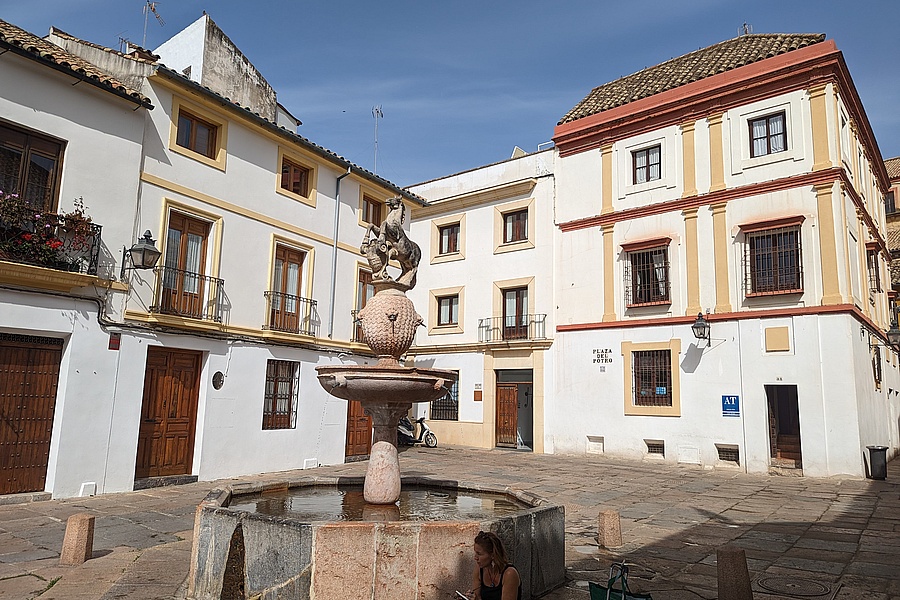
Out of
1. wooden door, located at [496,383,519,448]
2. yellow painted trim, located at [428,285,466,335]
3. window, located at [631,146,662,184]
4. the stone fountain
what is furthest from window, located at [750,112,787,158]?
the stone fountain

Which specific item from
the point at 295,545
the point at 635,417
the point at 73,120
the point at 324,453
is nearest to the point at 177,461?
the point at 324,453

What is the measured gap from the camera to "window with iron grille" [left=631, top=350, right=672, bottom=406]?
58.6 feet


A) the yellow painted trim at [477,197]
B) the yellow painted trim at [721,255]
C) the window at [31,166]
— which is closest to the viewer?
the window at [31,166]

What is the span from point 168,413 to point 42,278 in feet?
12.3

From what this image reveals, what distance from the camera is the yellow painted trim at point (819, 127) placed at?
52.1ft

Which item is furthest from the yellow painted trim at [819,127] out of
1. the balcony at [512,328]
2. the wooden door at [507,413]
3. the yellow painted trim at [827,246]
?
the wooden door at [507,413]

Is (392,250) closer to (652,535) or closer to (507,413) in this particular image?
(652,535)

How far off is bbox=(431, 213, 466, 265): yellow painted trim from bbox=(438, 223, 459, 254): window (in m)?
0.09

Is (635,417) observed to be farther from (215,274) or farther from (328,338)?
(215,274)

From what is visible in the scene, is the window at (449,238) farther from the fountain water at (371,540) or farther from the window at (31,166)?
the fountain water at (371,540)

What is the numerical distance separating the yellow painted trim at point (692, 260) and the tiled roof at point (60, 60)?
14241mm

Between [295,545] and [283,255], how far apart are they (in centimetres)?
1165

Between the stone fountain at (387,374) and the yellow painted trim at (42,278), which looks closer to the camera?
the stone fountain at (387,374)

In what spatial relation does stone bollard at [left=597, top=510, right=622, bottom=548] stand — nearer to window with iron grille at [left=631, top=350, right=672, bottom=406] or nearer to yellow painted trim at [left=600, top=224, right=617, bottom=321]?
window with iron grille at [left=631, top=350, right=672, bottom=406]
